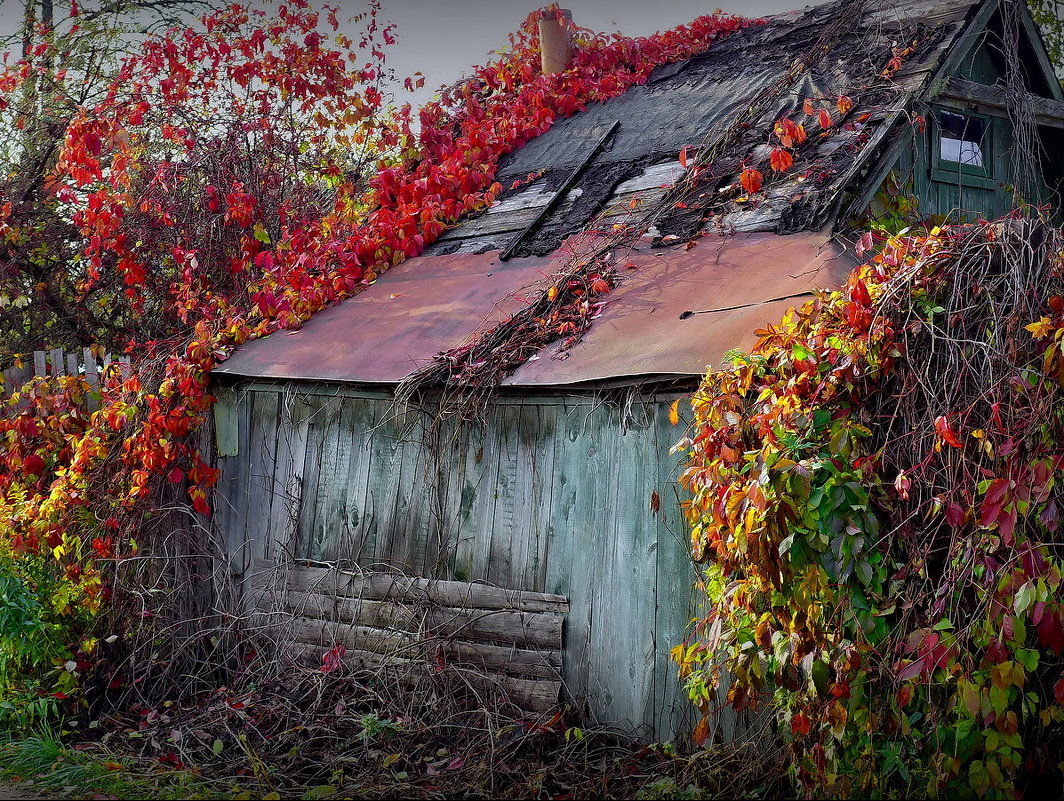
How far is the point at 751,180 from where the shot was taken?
668cm

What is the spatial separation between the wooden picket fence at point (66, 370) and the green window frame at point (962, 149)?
672 centimetres

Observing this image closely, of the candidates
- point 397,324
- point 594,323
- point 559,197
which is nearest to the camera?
point 594,323

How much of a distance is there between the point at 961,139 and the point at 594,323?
151 inches

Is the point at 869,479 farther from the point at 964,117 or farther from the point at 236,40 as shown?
the point at 236,40

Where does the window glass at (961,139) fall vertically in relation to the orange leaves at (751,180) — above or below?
above

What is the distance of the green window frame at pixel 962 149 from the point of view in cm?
741

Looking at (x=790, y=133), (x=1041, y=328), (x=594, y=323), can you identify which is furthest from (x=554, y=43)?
(x=1041, y=328)

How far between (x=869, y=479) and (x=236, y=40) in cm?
1038

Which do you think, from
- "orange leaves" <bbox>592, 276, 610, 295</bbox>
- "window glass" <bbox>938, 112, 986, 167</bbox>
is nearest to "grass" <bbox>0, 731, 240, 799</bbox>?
"orange leaves" <bbox>592, 276, 610, 295</bbox>

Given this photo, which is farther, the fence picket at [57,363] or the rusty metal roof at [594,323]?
the fence picket at [57,363]

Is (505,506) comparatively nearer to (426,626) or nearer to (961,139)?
(426,626)

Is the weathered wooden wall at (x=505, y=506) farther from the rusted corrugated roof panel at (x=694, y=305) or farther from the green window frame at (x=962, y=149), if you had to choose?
the green window frame at (x=962, y=149)

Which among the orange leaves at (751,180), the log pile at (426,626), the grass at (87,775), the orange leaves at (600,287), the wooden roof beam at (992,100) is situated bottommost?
the grass at (87,775)

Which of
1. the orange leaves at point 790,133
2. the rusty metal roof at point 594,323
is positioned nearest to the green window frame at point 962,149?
the orange leaves at point 790,133
